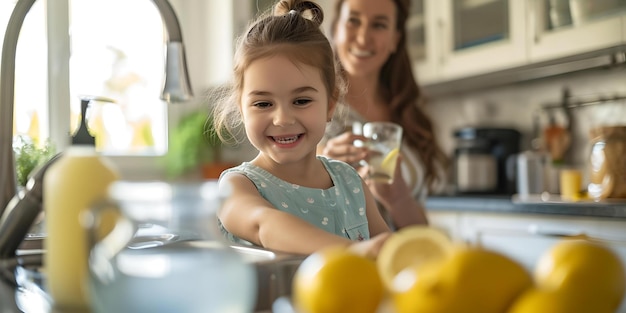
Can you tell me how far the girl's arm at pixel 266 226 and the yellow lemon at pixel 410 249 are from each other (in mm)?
72

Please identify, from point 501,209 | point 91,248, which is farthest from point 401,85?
point 91,248

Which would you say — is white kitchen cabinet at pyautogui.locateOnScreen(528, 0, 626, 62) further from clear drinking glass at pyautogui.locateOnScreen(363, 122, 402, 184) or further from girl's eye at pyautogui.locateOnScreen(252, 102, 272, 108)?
girl's eye at pyautogui.locateOnScreen(252, 102, 272, 108)

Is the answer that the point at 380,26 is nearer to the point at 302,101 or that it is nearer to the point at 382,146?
the point at 382,146

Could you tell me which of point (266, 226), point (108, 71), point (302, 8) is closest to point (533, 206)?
point (302, 8)

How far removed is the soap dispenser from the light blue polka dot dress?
0.63m

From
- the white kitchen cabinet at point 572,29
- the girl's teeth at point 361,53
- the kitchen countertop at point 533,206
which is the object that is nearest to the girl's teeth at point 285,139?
the girl's teeth at point 361,53

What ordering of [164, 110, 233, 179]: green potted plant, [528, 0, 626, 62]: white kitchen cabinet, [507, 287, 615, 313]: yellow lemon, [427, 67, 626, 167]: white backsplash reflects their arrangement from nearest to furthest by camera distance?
1. [507, 287, 615, 313]: yellow lemon
2. [528, 0, 626, 62]: white kitchen cabinet
3. [427, 67, 626, 167]: white backsplash
4. [164, 110, 233, 179]: green potted plant

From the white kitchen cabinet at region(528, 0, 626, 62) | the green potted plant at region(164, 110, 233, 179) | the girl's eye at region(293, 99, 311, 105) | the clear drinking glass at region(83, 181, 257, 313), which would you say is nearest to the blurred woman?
the girl's eye at region(293, 99, 311, 105)

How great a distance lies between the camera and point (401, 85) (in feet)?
7.08

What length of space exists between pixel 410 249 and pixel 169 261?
184 mm

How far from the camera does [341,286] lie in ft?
1.48

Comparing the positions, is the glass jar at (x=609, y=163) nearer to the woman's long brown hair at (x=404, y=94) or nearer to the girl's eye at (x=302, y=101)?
the woman's long brown hair at (x=404, y=94)

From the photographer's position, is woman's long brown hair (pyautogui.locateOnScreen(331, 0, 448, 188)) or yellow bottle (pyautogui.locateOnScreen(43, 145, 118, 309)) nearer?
yellow bottle (pyautogui.locateOnScreen(43, 145, 118, 309))

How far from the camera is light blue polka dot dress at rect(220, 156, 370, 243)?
1.27 metres
